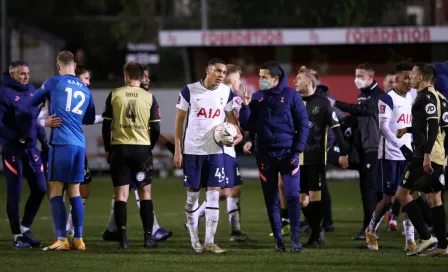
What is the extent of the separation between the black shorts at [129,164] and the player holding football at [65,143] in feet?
1.29

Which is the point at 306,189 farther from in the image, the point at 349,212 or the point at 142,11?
the point at 142,11

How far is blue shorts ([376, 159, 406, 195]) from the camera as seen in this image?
13.3 meters

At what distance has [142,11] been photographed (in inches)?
1668

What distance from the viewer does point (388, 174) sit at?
13.5 metres

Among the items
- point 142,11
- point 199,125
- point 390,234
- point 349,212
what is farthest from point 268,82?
point 142,11

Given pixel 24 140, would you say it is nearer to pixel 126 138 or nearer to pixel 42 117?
pixel 42 117

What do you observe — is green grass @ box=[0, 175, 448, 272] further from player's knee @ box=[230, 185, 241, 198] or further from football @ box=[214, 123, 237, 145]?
football @ box=[214, 123, 237, 145]

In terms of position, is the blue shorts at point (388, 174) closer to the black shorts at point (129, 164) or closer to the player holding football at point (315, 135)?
the player holding football at point (315, 135)

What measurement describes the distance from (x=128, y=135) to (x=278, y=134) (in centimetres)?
182

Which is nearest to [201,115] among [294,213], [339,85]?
[294,213]

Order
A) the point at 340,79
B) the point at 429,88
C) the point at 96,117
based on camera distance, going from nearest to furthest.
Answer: the point at 429,88 → the point at 96,117 → the point at 340,79

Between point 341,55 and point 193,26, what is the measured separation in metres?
5.95

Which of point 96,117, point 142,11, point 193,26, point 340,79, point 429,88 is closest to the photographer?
point 429,88

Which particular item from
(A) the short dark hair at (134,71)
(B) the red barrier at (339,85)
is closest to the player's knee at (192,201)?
(A) the short dark hair at (134,71)
